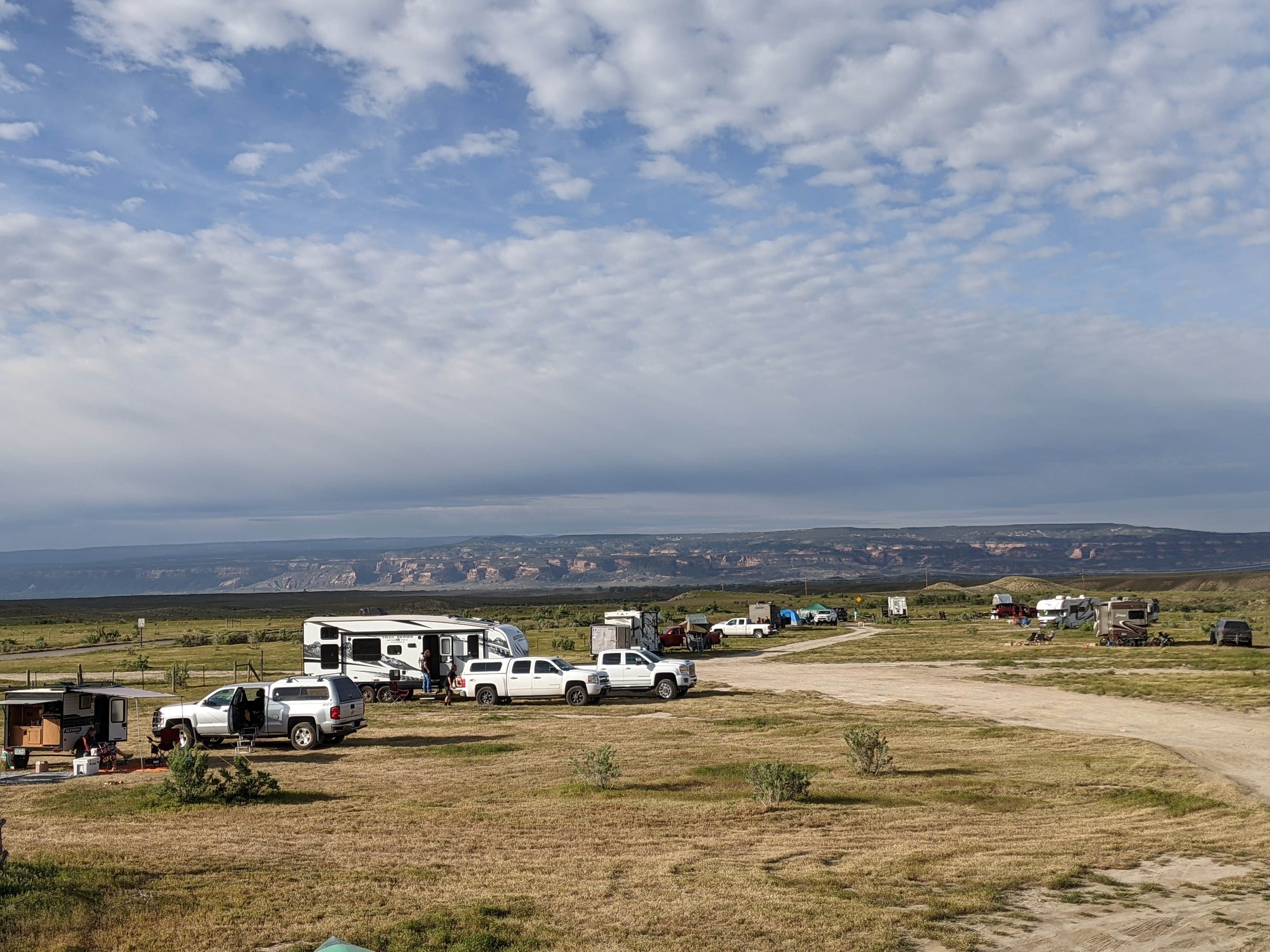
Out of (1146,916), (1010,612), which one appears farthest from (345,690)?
(1010,612)

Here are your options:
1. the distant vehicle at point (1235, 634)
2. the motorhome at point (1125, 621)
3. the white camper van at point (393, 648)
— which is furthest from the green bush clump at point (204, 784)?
the motorhome at point (1125, 621)

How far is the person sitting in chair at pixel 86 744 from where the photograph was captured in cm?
2147

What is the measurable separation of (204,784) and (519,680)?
16634 millimetres

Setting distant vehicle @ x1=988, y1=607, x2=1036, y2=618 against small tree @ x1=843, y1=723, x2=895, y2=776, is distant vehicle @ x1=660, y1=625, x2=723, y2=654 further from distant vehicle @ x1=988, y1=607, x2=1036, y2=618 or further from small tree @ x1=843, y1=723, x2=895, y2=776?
small tree @ x1=843, y1=723, x2=895, y2=776

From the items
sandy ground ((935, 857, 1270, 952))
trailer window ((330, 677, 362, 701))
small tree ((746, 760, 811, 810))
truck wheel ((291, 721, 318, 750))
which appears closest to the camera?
sandy ground ((935, 857, 1270, 952))

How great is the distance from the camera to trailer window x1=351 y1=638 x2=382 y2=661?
36.2 m

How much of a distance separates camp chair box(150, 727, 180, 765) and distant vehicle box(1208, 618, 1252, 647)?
4490cm

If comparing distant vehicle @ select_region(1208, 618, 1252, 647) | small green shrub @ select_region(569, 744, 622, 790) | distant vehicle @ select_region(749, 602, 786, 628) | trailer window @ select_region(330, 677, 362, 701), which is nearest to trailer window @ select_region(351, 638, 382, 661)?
trailer window @ select_region(330, 677, 362, 701)

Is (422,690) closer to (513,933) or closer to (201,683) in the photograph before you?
(201,683)

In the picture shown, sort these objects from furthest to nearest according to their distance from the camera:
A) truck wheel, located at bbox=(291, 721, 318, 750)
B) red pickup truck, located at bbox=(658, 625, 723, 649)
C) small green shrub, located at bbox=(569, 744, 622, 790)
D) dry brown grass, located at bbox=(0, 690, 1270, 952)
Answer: red pickup truck, located at bbox=(658, 625, 723, 649), truck wheel, located at bbox=(291, 721, 318, 750), small green shrub, located at bbox=(569, 744, 622, 790), dry brown grass, located at bbox=(0, 690, 1270, 952)

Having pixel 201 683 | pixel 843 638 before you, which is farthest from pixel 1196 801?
pixel 843 638

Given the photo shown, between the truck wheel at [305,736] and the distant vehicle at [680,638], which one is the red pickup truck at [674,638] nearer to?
the distant vehicle at [680,638]

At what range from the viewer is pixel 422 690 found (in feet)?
117

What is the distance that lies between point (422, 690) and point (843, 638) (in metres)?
37.1
